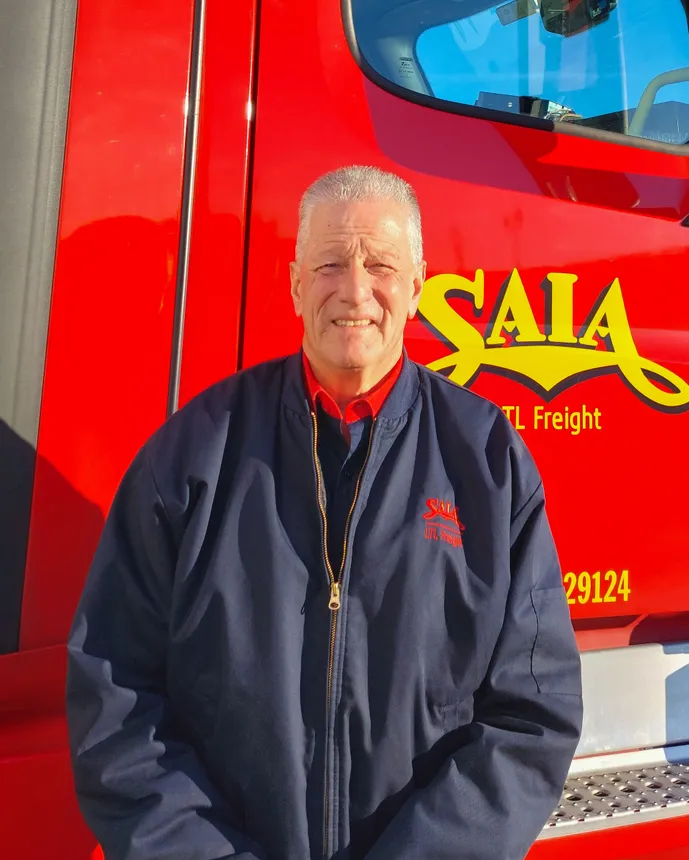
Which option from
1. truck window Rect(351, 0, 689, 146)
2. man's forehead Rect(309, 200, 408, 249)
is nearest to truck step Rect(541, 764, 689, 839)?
man's forehead Rect(309, 200, 408, 249)

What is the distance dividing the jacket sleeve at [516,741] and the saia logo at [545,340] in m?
0.41

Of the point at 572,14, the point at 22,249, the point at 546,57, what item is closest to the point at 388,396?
the point at 22,249

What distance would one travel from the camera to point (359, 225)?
1.13 m

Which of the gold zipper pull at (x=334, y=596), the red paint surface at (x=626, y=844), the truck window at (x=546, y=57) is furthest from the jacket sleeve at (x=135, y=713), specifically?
the truck window at (x=546, y=57)

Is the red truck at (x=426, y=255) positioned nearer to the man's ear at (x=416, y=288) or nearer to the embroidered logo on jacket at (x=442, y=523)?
the man's ear at (x=416, y=288)

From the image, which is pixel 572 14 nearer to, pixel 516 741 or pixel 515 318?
pixel 515 318

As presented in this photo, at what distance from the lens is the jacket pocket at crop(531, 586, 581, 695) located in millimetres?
1067

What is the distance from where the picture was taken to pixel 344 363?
113 centimetres

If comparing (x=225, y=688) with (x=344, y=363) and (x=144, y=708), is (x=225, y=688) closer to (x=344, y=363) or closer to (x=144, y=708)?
(x=144, y=708)

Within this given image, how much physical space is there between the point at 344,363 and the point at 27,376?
472 millimetres

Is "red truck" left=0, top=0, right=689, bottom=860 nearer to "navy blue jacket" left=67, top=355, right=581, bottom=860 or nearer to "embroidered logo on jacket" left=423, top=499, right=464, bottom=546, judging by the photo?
"navy blue jacket" left=67, top=355, right=581, bottom=860

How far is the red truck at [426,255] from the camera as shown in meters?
1.20

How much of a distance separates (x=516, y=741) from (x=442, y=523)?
0.29 meters

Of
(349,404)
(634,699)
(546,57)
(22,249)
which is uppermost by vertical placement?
(546,57)
